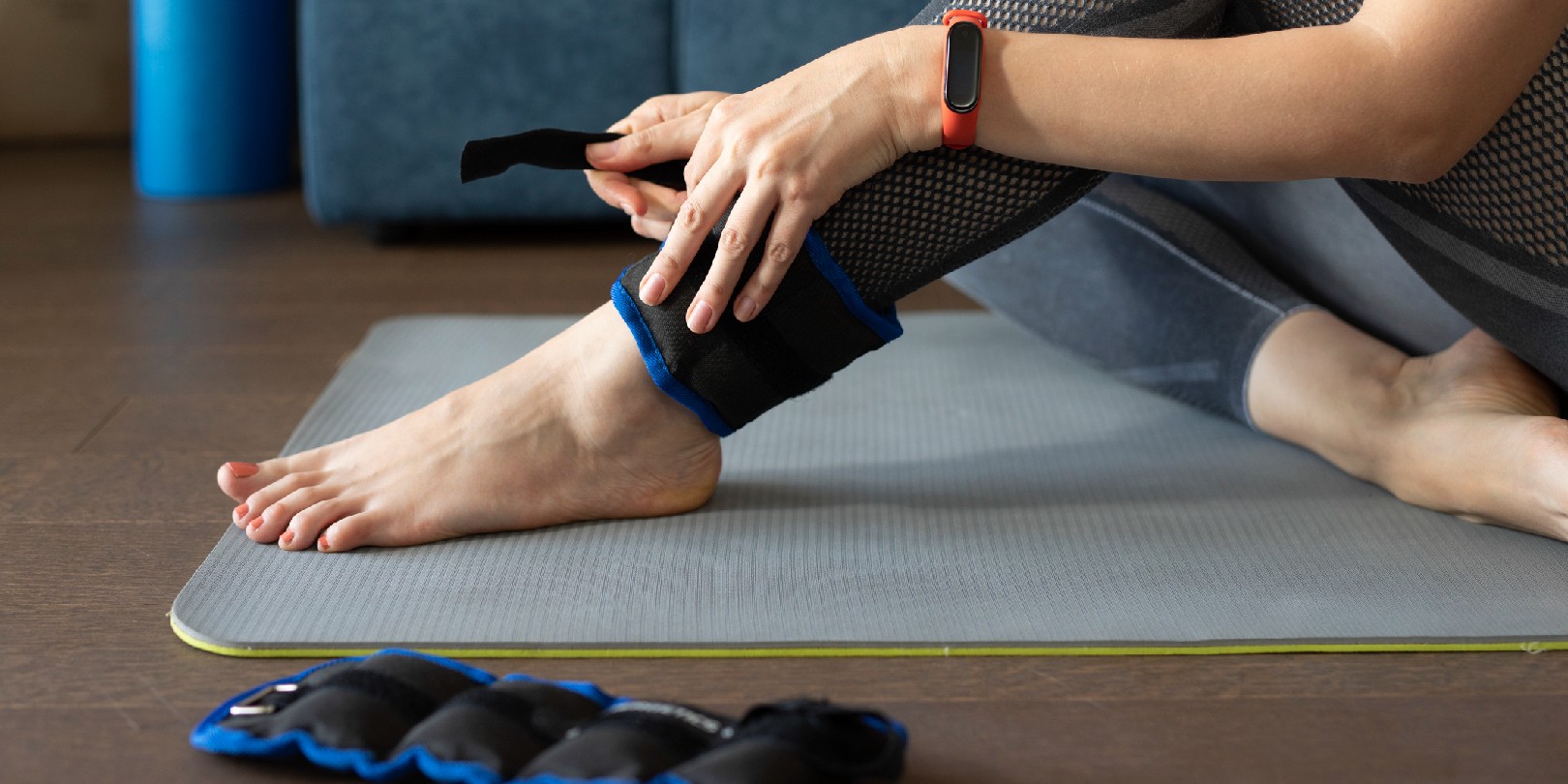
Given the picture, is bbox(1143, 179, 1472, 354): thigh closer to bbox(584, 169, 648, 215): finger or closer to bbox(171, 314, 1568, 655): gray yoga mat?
bbox(171, 314, 1568, 655): gray yoga mat

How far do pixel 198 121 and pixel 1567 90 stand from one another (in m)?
2.04

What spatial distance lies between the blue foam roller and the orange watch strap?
1.77 metres

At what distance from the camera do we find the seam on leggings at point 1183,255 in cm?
108

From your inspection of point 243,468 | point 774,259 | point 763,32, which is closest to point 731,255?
point 774,259

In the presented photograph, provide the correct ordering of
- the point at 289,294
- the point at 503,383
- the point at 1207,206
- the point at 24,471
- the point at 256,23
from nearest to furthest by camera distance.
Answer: the point at 503,383, the point at 24,471, the point at 1207,206, the point at 289,294, the point at 256,23

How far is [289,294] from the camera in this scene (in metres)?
1.64

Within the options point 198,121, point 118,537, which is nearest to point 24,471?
point 118,537

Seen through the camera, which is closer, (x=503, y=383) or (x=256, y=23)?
(x=503, y=383)

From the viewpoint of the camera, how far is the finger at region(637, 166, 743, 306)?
30.7 inches

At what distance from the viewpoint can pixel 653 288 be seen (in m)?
0.81

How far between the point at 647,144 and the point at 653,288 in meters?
0.14

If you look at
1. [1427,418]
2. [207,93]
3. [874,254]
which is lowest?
[207,93]

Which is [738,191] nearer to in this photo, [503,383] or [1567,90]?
[503,383]

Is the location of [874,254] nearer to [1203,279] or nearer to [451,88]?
[1203,279]
